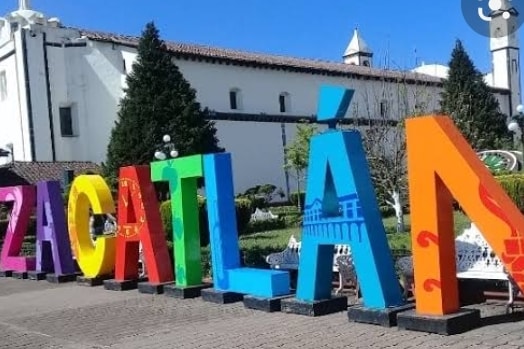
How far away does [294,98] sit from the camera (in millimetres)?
43125

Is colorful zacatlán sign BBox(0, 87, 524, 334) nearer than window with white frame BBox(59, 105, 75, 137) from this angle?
Yes

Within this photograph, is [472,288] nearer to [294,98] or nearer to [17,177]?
[17,177]

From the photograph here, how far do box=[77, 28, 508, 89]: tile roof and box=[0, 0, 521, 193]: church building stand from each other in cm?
9

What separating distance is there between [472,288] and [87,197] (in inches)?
301

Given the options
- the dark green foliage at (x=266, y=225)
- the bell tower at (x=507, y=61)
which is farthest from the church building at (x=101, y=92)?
the bell tower at (x=507, y=61)

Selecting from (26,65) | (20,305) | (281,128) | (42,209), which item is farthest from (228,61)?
(20,305)

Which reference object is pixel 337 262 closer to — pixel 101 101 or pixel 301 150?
pixel 301 150

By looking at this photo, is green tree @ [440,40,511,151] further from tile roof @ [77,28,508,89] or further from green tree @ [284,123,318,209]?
green tree @ [284,123,318,209]

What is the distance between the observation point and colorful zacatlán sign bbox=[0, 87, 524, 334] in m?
6.44

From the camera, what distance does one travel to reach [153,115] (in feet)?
99.6

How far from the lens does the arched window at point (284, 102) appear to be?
42781 mm

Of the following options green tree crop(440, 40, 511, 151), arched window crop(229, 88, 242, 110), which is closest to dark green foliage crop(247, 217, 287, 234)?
arched window crop(229, 88, 242, 110)

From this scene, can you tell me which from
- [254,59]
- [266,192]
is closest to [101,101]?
[254,59]

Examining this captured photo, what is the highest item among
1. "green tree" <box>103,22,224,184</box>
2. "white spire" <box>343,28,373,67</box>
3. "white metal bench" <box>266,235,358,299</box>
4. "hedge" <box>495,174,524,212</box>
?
"white spire" <box>343,28,373,67</box>
